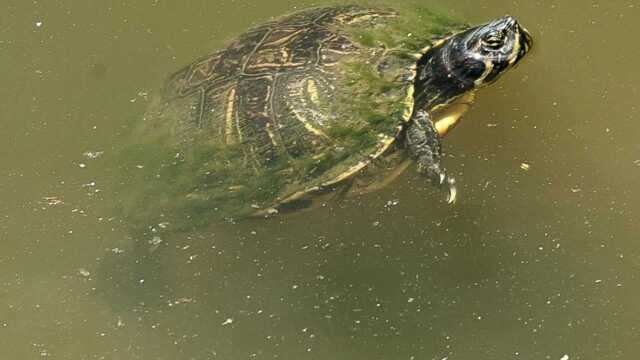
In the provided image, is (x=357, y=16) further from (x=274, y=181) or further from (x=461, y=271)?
(x=461, y=271)

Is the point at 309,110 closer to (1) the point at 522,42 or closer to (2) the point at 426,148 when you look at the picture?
(2) the point at 426,148

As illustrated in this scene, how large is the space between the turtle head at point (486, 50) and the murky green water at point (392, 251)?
1.38 feet

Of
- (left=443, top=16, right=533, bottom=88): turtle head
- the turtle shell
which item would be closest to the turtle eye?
(left=443, top=16, right=533, bottom=88): turtle head

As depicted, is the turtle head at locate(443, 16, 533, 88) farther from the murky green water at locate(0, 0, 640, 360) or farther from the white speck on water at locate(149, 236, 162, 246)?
the white speck on water at locate(149, 236, 162, 246)

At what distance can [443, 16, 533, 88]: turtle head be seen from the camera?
11.2ft

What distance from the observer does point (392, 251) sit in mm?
3564

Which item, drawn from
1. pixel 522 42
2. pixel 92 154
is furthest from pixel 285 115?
pixel 92 154

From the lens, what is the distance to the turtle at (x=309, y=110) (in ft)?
10.5

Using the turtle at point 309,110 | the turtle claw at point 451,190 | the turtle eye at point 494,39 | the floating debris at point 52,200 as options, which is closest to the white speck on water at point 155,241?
the turtle at point 309,110

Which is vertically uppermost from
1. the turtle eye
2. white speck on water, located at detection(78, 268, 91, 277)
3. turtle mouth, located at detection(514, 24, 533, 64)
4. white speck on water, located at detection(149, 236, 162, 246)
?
the turtle eye

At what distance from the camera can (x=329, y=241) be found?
364 cm

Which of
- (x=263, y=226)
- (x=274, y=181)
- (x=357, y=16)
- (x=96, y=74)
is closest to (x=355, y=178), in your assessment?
(x=274, y=181)

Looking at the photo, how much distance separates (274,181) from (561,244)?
159cm

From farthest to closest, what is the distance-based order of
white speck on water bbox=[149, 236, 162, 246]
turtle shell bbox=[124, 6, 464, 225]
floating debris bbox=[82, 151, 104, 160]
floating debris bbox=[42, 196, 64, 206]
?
floating debris bbox=[82, 151, 104, 160]
floating debris bbox=[42, 196, 64, 206]
white speck on water bbox=[149, 236, 162, 246]
turtle shell bbox=[124, 6, 464, 225]
